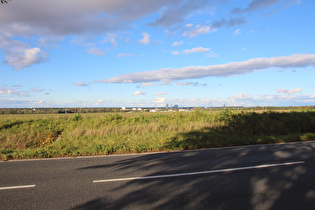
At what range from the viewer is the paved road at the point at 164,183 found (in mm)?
4176

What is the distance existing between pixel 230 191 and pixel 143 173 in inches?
98.7

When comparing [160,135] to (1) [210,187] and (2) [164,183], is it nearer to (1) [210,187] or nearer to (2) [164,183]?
(2) [164,183]

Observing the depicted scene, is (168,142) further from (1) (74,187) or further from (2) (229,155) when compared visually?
(1) (74,187)

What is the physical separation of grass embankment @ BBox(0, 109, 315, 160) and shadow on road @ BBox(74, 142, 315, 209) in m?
3.22

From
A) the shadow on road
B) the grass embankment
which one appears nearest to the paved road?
the shadow on road

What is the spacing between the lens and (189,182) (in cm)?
525

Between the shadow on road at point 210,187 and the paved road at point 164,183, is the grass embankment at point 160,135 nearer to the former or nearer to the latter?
the paved road at point 164,183

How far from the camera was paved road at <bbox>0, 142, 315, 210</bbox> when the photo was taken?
4.18 m

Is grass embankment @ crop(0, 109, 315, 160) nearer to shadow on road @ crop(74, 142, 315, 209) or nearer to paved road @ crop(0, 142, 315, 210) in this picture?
paved road @ crop(0, 142, 315, 210)

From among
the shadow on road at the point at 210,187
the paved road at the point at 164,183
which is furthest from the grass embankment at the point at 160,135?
the shadow on road at the point at 210,187

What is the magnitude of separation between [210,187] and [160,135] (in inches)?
313

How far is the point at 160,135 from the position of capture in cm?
1277

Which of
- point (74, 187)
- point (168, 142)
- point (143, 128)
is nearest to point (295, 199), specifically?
point (74, 187)

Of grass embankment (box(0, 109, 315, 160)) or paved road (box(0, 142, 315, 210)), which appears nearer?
paved road (box(0, 142, 315, 210))
